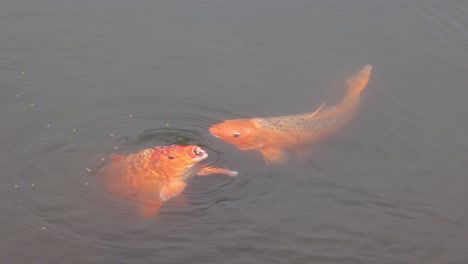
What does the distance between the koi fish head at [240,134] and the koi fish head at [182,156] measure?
870 mm

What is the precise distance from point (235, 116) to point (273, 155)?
81 centimetres

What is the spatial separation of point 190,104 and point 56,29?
258 cm

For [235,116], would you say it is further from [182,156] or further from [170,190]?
[170,190]

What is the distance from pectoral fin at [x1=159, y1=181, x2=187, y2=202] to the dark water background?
73 millimetres

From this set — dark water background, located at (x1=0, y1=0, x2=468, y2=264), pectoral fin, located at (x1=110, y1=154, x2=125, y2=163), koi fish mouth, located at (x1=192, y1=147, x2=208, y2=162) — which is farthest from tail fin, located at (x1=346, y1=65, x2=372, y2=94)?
pectoral fin, located at (x1=110, y1=154, x2=125, y2=163)

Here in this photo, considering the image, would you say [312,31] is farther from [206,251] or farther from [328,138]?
[206,251]

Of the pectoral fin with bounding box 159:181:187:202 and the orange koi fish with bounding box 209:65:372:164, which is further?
the orange koi fish with bounding box 209:65:372:164

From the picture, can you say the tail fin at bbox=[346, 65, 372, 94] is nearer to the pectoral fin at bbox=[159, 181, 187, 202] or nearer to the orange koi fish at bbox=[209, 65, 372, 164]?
the orange koi fish at bbox=[209, 65, 372, 164]

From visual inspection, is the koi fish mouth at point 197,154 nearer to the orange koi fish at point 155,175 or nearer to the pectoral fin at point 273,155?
the orange koi fish at point 155,175

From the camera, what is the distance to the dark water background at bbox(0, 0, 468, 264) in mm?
6426

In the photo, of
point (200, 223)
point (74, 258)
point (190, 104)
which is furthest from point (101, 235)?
point (190, 104)

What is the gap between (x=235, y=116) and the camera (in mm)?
8062

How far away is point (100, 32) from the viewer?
930 centimetres

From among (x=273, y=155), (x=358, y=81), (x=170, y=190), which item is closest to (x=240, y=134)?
(x=273, y=155)
